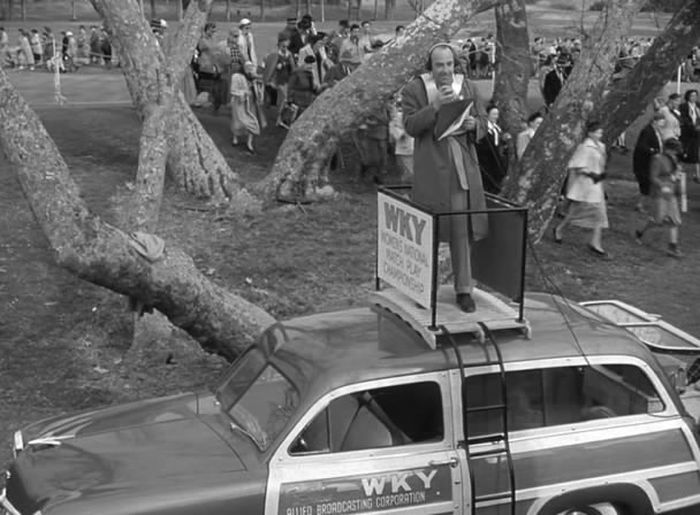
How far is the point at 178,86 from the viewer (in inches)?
403

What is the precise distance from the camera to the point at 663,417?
603 cm

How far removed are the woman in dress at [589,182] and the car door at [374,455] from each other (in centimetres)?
839

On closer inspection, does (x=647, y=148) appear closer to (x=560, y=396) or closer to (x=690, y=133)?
(x=690, y=133)

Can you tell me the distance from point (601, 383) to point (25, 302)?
21.6ft

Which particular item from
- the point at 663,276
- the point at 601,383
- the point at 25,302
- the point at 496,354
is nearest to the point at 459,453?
the point at 496,354

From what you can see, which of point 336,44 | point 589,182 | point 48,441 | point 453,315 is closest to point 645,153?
point 589,182

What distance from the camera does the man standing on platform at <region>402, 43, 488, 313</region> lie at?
6.20m

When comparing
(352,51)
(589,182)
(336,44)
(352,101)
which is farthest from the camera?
(336,44)

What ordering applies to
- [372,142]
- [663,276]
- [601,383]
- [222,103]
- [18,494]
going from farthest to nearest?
[222,103]
[372,142]
[663,276]
[601,383]
[18,494]

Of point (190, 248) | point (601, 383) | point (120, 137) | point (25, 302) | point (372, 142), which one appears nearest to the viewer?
point (601, 383)

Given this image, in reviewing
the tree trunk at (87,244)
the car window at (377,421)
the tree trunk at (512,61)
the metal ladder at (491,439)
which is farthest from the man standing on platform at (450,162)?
the tree trunk at (512,61)

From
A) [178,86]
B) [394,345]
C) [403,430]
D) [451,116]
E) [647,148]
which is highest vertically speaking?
[451,116]

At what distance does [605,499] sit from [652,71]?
9540 mm

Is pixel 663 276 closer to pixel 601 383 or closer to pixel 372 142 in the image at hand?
pixel 372 142
